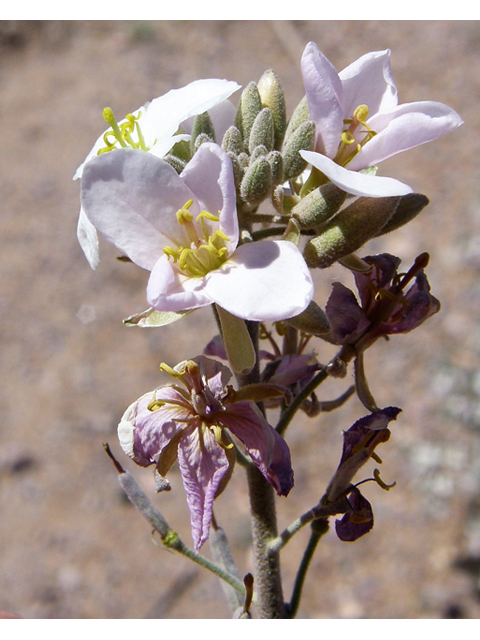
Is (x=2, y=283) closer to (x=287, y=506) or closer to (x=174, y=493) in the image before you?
(x=174, y=493)

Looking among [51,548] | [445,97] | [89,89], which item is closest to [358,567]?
[51,548]

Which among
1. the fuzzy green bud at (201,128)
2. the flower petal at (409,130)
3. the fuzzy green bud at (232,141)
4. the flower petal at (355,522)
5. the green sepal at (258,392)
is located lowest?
the flower petal at (355,522)

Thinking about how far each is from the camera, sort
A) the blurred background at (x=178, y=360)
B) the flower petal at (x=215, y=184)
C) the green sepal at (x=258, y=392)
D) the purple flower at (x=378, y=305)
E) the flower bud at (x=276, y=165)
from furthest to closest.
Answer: the blurred background at (x=178, y=360) < the purple flower at (x=378, y=305) < the green sepal at (x=258, y=392) < the flower bud at (x=276, y=165) < the flower petal at (x=215, y=184)

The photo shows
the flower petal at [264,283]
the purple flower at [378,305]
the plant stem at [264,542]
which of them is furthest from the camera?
the plant stem at [264,542]

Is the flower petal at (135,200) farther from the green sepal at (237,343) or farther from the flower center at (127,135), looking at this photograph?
the flower center at (127,135)

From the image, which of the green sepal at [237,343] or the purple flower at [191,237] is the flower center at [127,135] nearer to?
the purple flower at [191,237]

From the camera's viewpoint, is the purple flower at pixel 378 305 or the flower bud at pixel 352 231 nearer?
the flower bud at pixel 352 231

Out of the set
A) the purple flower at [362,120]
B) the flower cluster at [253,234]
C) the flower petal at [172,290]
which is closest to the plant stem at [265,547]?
the flower cluster at [253,234]

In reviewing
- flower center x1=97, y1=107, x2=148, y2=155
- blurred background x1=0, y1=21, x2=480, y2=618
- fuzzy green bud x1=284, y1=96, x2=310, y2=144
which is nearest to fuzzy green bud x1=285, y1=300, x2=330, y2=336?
fuzzy green bud x1=284, y1=96, x2=310, y2=144

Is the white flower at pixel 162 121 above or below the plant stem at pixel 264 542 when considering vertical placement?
above
